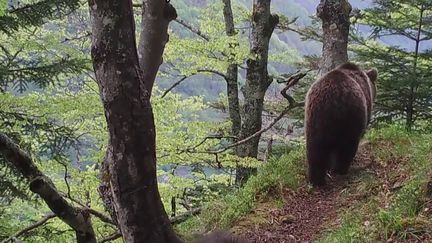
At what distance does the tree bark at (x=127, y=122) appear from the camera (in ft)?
11.1

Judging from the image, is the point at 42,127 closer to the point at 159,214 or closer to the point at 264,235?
the point at 264,235

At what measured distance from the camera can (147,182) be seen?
11.6ft

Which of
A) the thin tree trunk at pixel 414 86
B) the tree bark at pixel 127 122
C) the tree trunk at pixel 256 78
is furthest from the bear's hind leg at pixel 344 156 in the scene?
the tree trunk at pixel 256 78

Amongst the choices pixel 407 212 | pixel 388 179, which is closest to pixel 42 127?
pixel 388 179

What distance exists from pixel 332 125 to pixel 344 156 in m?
0.43

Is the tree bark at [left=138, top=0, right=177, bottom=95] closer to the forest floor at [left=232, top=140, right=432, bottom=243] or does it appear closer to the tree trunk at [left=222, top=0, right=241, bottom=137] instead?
the forest floor at [left=232, top=140, right=432, bottom=243]

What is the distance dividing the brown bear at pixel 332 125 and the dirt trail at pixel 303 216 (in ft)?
0.60

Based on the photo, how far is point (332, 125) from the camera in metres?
5.81

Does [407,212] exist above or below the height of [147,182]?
below

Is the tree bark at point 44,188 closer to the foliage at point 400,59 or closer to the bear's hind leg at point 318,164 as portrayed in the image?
the bear's hind leg at point 318,164

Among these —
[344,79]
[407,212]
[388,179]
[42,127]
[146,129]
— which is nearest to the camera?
[146,129]

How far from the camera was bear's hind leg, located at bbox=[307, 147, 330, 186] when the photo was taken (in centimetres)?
581

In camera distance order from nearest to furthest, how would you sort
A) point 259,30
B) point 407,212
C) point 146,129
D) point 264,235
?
1. point 146,129
2. point 407,212
3. point 264,235
4. point 259,30

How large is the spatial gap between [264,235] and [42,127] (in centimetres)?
517
